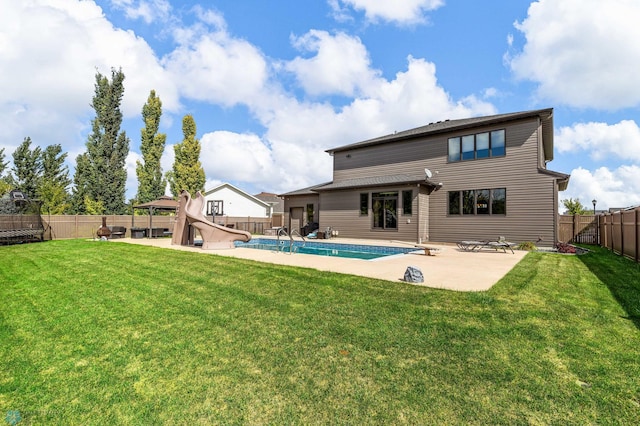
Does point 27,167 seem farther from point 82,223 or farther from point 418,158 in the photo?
point 418,158

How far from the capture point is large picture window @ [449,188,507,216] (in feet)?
47.2

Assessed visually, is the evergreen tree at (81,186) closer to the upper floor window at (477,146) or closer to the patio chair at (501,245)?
the upper floor window at (477,146)

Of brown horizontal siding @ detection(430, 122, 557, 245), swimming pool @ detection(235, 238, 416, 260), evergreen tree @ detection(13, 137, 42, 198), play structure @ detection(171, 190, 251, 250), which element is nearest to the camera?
swimming pool @ detection(235, 238, 416, 260)

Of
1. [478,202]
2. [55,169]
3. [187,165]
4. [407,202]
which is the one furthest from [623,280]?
[55,169]

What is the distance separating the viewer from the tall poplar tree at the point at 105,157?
26812mm

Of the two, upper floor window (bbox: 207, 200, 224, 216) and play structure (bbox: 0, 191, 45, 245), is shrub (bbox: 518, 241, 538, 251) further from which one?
upper floor window (bbox: 207, 200, 224, 216)

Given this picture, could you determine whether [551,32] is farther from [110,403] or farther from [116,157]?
[116,157]

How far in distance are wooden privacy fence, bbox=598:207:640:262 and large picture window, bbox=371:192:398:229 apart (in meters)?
8.72

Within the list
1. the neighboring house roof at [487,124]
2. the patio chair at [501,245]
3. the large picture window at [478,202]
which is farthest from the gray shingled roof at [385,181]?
the patio chair at [501,245]

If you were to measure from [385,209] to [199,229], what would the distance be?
9.79 m

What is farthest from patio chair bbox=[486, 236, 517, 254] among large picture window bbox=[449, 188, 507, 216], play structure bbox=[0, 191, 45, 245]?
play structure bbox=[0, 191, 45, 245]

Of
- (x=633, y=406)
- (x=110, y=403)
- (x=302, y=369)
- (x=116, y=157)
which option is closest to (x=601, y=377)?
(x=633, y=406)

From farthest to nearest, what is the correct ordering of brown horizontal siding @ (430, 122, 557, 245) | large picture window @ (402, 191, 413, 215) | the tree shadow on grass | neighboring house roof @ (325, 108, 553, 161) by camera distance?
Answer: large picture window @ (402, 191, 413, 215), neighboring house roof @ (325, 108, 553, 161), brown horizontal siding @ (430, 122, 557, 245), the tree shadow on grass

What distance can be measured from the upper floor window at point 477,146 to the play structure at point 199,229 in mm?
11637
